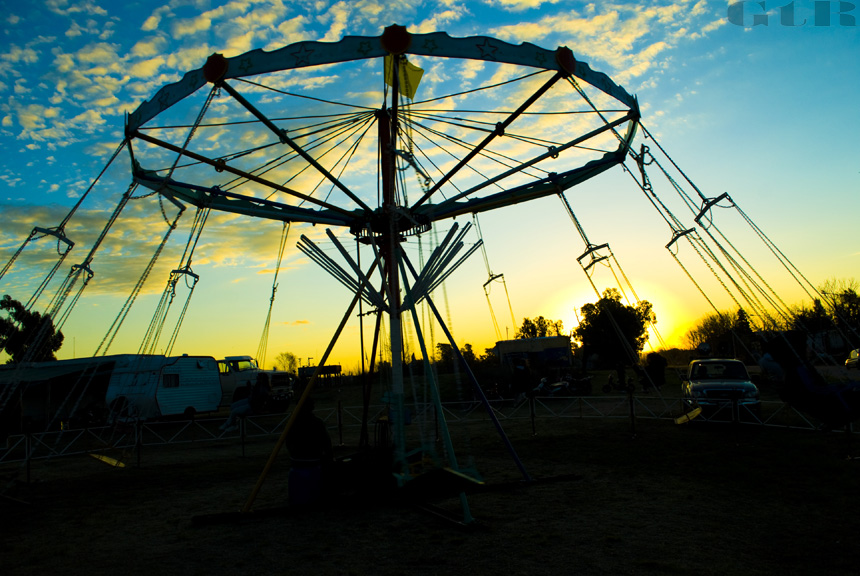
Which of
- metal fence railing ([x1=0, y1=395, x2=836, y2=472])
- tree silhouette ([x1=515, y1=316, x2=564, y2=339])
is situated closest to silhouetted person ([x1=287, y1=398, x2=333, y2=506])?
metal fence railing ([x1=0, y1=395, x2=836, y2=472])

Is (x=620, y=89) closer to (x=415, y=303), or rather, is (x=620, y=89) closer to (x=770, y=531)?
(x=415, y=303)

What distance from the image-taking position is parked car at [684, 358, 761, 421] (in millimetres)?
17562

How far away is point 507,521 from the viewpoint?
8.32m

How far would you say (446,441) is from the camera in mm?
9070

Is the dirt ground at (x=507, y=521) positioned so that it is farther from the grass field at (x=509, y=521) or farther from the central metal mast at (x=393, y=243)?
the central metal mast at (x=393, y=243)

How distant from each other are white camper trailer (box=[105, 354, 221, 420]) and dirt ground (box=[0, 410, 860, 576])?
41.3ft

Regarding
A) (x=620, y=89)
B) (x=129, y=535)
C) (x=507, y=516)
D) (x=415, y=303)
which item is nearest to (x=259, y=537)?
(x=129, y=535)

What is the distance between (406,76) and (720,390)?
15129 millimetres

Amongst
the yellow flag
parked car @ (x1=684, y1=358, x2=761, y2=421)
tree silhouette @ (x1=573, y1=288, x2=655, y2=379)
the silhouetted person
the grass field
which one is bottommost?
the grass field

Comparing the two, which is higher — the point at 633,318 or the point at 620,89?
the point at 633,318

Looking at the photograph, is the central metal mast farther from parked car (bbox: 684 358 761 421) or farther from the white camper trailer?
the white camper trailer

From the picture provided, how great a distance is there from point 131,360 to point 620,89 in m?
26.2

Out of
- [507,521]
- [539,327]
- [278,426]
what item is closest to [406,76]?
[507,521]

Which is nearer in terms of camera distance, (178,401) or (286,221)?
(286,221)
